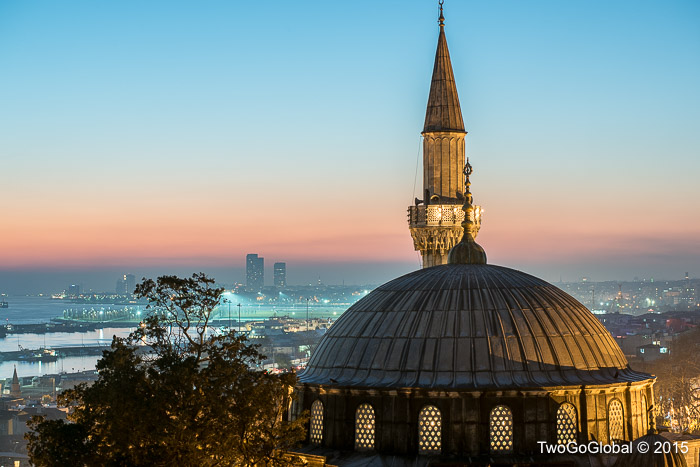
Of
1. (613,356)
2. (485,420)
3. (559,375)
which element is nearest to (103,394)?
(485,420)

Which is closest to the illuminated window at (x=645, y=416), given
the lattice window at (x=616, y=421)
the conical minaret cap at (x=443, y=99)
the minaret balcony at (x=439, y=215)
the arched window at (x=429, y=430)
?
the lattice window at (x=616, y=421)

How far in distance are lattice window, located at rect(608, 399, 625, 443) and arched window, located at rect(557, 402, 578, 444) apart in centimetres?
105

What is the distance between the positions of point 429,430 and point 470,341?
269 centimetres

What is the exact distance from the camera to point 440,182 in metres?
50.4

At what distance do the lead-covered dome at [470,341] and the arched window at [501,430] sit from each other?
641 mm

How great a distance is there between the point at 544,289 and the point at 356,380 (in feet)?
20.1

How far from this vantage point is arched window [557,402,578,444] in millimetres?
27828

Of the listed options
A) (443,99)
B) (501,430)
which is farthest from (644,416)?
(443,99)

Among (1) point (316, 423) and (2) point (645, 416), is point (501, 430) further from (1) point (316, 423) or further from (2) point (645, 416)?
(1) point (316, 423)

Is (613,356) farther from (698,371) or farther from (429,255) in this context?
(698,371)

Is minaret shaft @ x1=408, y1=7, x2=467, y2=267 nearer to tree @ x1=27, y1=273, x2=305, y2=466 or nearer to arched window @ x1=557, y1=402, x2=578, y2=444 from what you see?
arched window @ x1=557, y1=402, x2=578, y2=444

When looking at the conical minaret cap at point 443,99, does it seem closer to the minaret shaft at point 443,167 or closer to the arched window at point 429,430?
the minaret shaft at point 443,167

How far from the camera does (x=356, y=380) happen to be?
2914 centimetres

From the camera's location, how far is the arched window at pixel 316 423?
96.0 feet
